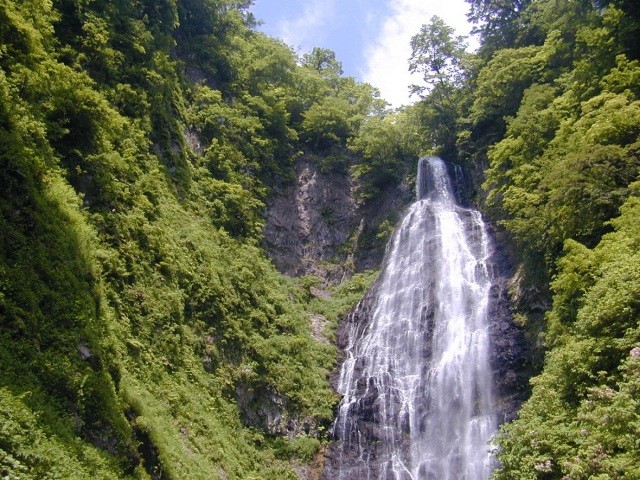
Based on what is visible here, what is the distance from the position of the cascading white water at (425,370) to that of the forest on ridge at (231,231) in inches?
49.0

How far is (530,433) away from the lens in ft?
33.3

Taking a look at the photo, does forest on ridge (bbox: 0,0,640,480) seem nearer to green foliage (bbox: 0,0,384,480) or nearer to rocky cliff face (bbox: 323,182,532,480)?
green foliage (bbox: 0,0,384,480)

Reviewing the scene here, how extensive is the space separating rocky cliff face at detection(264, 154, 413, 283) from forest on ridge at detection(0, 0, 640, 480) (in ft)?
2.34

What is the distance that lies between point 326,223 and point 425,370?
44.1ft

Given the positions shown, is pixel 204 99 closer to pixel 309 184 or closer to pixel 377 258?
pixel 309 184

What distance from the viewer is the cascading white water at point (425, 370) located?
1609cm

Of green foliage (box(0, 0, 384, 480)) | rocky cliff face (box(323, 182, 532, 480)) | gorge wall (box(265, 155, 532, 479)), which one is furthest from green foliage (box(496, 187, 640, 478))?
gorge wall (box(265, 155, 532, 479))

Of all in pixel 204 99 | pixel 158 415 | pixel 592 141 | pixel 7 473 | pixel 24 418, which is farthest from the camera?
pixel 204 99

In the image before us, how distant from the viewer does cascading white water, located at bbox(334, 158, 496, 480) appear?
634 inches

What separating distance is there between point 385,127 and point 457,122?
4.25 metres

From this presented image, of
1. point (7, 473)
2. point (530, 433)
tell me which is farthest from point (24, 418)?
point (530, 433)

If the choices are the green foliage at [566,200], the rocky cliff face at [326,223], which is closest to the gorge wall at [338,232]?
the rocky cliff face at [326,223]

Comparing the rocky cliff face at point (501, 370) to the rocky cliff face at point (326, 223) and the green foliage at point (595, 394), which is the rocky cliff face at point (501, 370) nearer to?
the green foliage at point (595, 394)

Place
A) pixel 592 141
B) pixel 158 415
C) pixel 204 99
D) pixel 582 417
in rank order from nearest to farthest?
pixel 582 417, pixel 158 415, pixel 592 141, pixel 204 99
